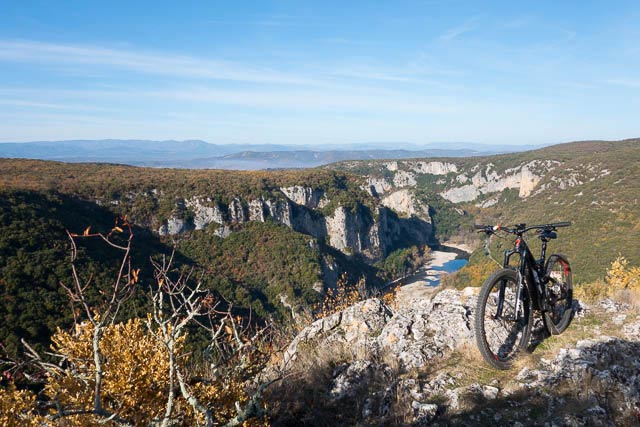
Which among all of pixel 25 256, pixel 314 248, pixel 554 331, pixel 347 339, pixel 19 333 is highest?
pixel 554 331

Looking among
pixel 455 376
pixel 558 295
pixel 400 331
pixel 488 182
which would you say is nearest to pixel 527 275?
pixel 558 295

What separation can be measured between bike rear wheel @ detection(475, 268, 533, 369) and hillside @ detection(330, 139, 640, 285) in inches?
1971

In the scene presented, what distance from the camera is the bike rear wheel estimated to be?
522cm

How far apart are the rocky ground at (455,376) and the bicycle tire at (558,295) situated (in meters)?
0.21

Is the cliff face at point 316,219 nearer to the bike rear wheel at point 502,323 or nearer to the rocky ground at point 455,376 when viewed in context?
the rocky ground at point 455,376

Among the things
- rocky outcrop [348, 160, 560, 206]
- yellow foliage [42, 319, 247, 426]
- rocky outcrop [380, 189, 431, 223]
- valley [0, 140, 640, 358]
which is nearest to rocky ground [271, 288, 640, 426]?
yellow foliage [42, 319, 247, 426]

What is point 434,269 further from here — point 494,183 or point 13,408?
point 13,408

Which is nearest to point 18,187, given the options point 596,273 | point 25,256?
point 25,256

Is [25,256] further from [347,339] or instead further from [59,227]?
[347,339]

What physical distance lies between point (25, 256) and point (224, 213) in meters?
47.7

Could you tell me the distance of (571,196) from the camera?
93500 mm

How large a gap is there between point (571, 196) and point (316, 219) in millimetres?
68658

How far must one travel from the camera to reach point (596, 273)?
4778 cm

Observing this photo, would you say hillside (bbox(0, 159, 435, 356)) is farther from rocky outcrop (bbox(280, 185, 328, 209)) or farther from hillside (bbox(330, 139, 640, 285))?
hillside (bbox(330, 139, 640, 285))
